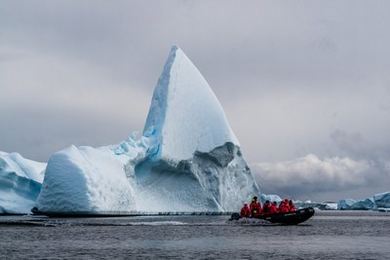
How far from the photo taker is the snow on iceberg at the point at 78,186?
38.8 metres

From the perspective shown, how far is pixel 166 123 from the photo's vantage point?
150 ft

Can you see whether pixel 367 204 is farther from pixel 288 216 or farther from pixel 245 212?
pixel 245 212

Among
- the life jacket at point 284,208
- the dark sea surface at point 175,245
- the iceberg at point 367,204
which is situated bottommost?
the dark sea surface at point 175,245

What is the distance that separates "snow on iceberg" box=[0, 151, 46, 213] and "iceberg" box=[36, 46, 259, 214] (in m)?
5.87

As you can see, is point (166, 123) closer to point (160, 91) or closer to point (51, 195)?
point (160, 91)

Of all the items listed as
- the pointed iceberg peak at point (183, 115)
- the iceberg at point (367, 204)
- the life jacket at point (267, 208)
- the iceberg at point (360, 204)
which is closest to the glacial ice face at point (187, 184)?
the pointed iceberg peak at point (183, 115)

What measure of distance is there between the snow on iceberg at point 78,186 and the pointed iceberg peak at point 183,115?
4.27 metres

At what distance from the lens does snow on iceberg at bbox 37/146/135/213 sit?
38.8 metres

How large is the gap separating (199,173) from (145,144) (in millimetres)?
4154

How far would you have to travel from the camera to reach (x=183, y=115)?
1838 inches

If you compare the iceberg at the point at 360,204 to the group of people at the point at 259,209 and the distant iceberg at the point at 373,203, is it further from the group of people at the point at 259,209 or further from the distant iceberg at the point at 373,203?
the group of people at the point at 259,209

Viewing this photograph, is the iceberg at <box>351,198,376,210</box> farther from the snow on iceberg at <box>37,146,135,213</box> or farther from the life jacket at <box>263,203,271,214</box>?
the life jacket at <box>263,203,271,214</box>

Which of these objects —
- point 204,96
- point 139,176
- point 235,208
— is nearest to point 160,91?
A: point 204,96

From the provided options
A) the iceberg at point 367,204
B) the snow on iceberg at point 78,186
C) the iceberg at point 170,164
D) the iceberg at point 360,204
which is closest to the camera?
the snow on iceberg at point 78,186
